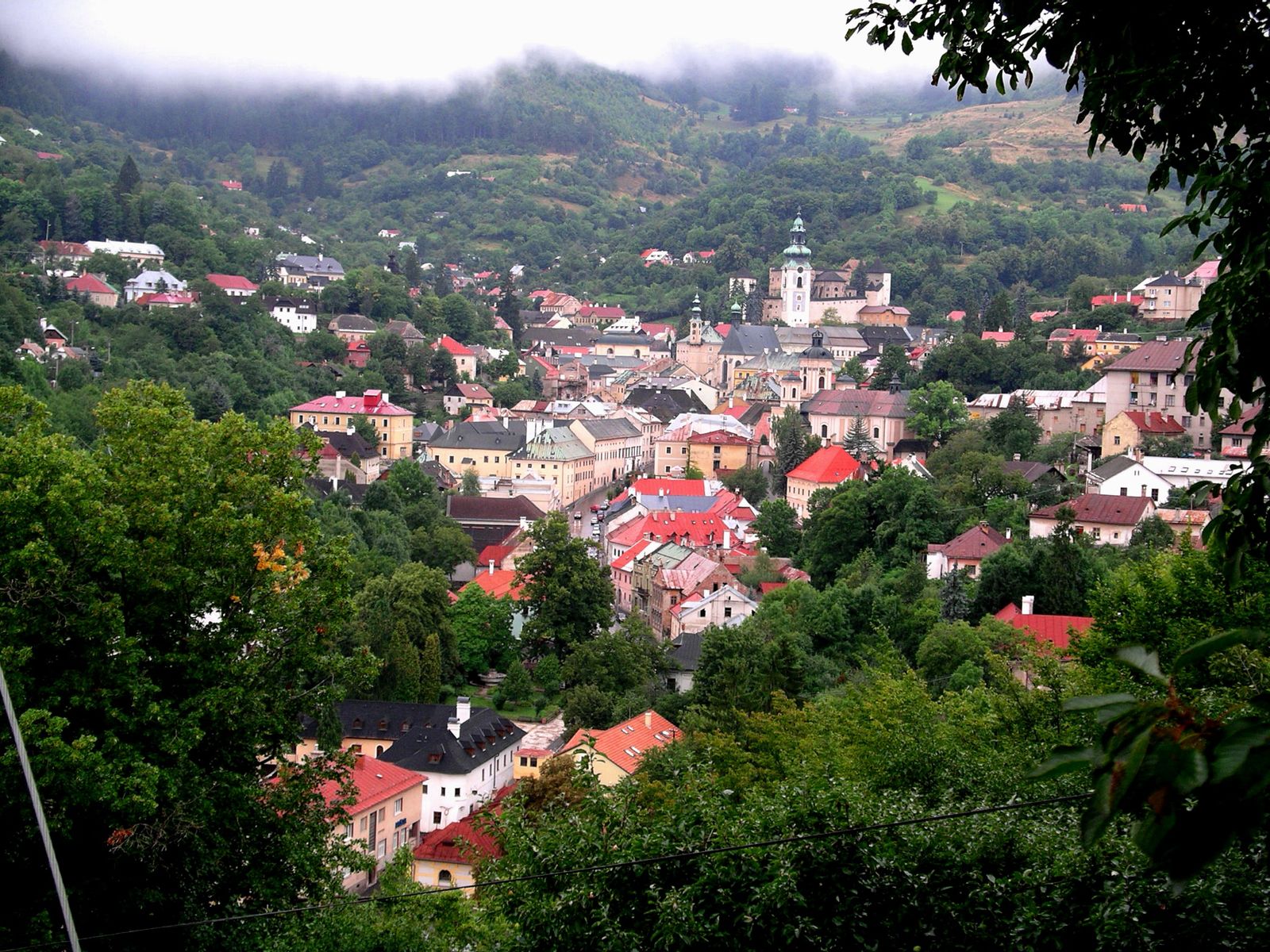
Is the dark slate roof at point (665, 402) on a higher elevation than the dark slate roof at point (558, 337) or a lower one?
higher

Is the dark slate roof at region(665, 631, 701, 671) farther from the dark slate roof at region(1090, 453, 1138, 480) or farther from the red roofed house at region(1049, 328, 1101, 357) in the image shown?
the red roofed house at region(1049, 328, 1101, 357)

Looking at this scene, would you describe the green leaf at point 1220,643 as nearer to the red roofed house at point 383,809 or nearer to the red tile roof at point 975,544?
the red roofed house at point 383,809

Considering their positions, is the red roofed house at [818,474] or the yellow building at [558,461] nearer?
the red roofed house at [818,474]

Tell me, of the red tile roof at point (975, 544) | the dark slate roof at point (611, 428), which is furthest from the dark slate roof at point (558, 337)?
the red tile roof at point (975, 544)

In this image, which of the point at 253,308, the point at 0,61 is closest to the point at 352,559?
the point at 253,308

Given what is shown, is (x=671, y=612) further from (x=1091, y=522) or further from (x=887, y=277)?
(x=887, y=277)

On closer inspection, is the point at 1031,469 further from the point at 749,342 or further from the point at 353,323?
the point at 353,323
